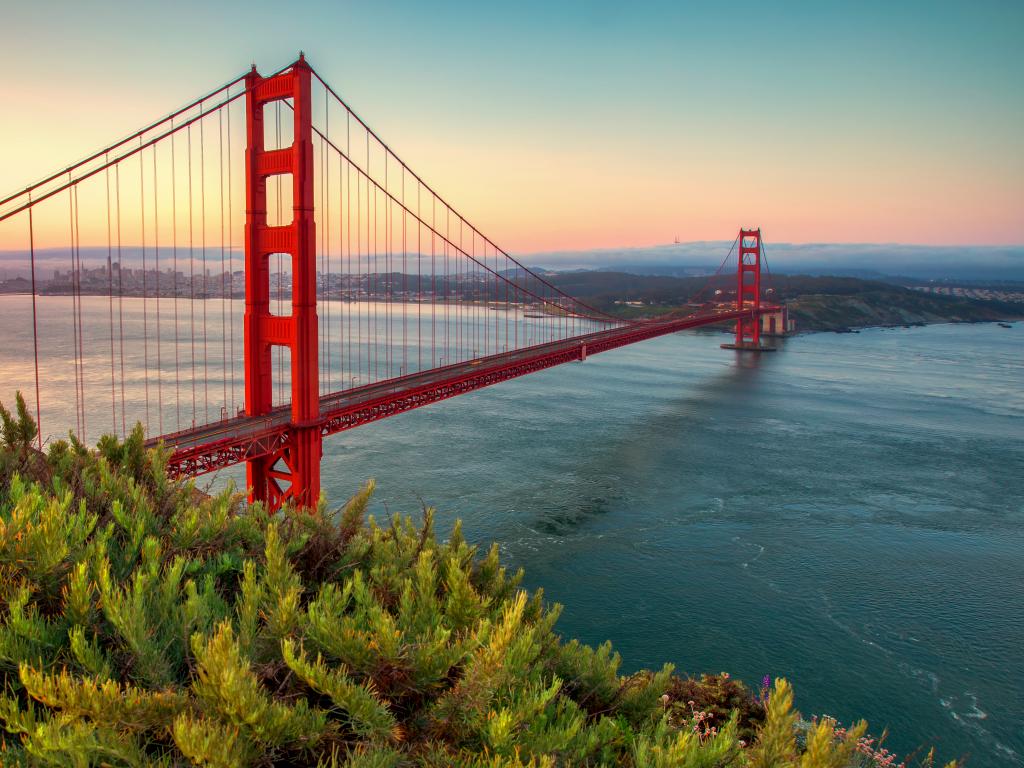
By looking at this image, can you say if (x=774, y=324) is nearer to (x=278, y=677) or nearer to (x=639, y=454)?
(x=639, y=454)

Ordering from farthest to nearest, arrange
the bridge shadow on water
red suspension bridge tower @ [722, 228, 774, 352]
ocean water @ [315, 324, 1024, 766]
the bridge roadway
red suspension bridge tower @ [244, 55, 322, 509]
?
1. red suspension bridge tower @ [722, 228, 774, 352]
2. the bridge shadow on water
3. red suspension bridge tower @ [244, 55, 322, 509]
4. the bridge roadway
5. ocean water @ [315, 324, 1024, 766]

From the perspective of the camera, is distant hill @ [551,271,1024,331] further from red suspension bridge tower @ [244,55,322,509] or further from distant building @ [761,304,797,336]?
red suspension bridge tower @ [244,55,322,509]

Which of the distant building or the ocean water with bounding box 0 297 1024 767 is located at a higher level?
the distant building

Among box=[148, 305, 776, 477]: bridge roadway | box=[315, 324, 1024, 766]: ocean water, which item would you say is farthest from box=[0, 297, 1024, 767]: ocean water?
box=[148, 305, 776, 477]: bridge roadway

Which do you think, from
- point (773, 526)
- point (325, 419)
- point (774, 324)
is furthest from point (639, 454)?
point (774, 324)

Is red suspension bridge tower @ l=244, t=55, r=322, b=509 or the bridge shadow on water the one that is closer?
red suspension bridge tower @ l=244, t=55, r=322, b=509

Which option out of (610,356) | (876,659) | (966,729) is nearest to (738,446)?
(876,659)

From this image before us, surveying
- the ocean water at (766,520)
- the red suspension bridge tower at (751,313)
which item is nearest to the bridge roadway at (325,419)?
the ocean water at (766,520)
